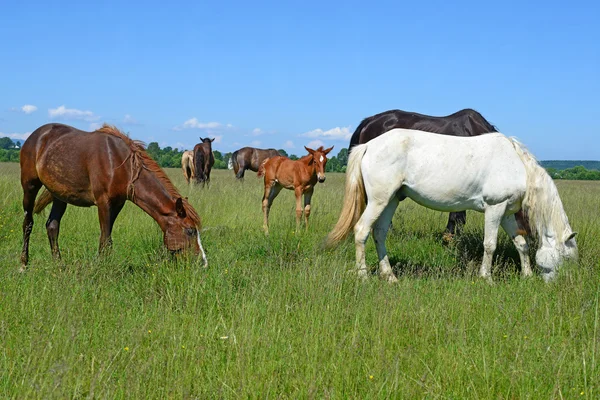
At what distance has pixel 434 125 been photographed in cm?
1066

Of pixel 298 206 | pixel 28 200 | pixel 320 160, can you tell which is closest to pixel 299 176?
pixel 320 160

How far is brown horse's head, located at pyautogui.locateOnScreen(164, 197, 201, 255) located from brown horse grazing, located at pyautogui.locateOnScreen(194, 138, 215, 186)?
50.2ft

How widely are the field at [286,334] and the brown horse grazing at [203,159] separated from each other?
14.8m

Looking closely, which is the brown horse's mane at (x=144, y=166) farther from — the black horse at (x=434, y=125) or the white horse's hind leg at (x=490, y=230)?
the black horse at (x=434, y=125)

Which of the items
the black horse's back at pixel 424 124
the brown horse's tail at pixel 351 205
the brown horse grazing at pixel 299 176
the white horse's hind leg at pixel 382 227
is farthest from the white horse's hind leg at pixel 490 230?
the brown horse grazing at pixel 299 176

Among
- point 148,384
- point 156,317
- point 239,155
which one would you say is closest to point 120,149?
point 156,317

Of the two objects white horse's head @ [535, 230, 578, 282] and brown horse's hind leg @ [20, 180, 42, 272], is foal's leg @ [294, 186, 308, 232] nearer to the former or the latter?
brown horse's hind leg @ [20, 180, 42, 272]

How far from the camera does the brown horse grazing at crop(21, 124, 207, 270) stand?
21.8 ft

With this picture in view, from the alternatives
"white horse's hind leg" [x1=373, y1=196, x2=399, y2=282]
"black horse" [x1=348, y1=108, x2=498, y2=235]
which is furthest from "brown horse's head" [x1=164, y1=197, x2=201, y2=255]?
"black horse" [x1=348, y1=108, x2=498, y2=235]

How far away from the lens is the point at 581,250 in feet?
25.4

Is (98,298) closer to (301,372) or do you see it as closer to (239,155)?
(301,372)

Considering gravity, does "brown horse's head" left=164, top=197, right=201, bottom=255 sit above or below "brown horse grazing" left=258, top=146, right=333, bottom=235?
below

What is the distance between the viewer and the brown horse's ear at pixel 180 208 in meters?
6.51

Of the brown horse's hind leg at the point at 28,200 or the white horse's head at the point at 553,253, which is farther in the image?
the brown horse's hind leg at the point at 28,200
